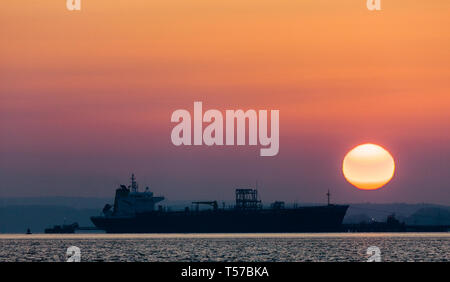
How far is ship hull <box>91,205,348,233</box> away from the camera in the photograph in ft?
607

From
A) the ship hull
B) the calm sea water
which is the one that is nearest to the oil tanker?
the ship hull

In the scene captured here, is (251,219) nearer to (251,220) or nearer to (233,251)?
(251,220)

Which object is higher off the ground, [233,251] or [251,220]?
[251,220]

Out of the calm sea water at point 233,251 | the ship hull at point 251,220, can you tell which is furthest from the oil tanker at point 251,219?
the calm sea water at point 233,251

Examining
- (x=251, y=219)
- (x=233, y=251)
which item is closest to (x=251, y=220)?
(x=251, y=219)

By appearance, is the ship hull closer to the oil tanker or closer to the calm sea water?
the oil tanker

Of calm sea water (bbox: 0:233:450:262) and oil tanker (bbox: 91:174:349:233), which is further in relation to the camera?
oil tanker (bbox: 91:174:349:233)

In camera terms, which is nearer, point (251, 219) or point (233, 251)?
point (233, 251)

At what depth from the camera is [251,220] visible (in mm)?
189625

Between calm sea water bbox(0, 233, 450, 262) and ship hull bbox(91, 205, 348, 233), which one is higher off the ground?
ship hull bbox(91, 205, 348, 233)

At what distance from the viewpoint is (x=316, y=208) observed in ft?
602

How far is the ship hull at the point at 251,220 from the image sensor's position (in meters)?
185
